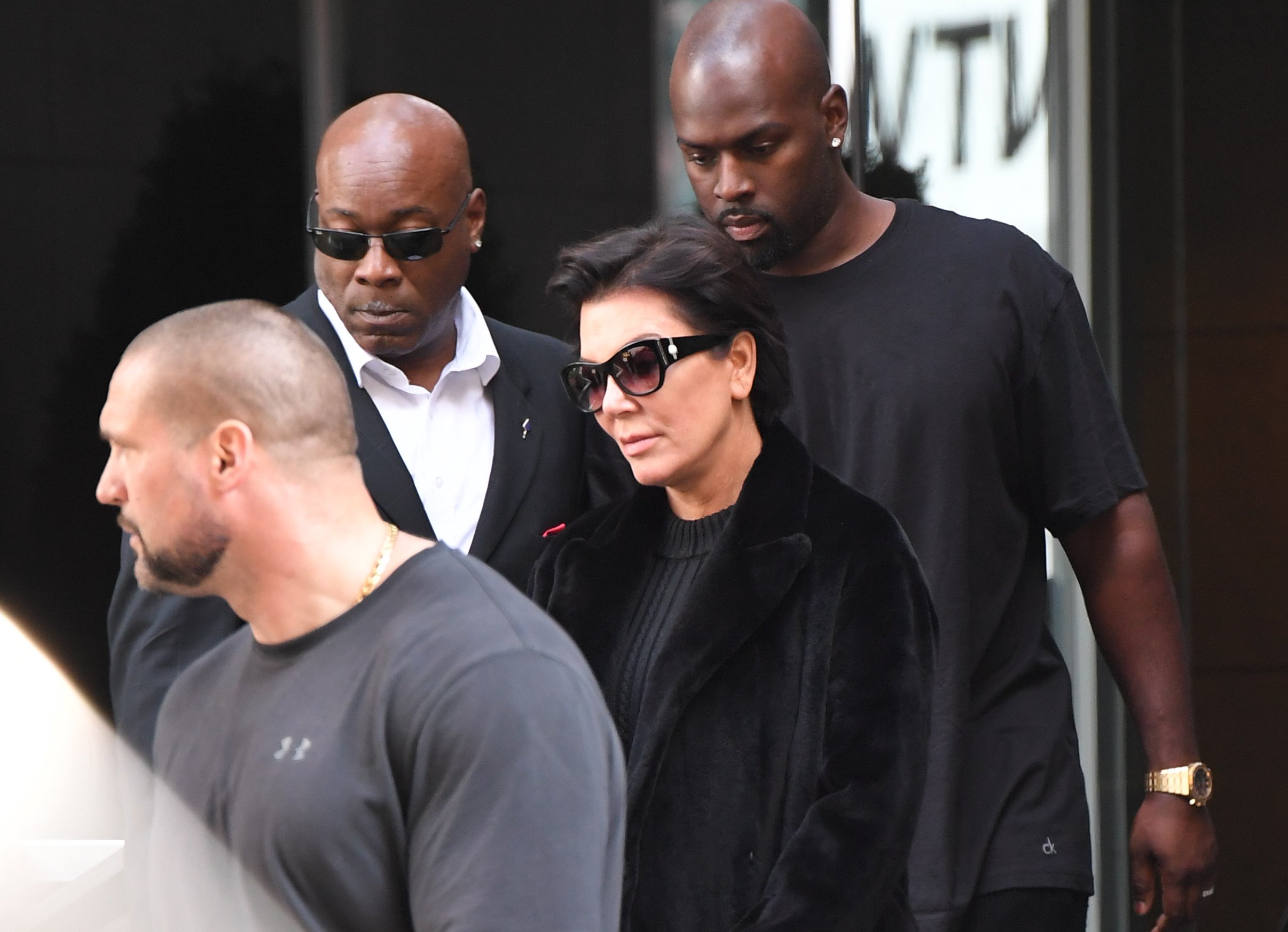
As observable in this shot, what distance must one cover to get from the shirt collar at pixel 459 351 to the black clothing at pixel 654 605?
747mm

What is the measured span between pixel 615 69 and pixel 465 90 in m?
0.44

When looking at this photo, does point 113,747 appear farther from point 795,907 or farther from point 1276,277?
point 1276,277

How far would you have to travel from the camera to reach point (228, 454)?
6.52 feet

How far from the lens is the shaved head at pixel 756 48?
10.2 ft

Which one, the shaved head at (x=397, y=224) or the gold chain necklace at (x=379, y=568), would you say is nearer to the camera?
the gold chain necklace at (x=379, y=568)

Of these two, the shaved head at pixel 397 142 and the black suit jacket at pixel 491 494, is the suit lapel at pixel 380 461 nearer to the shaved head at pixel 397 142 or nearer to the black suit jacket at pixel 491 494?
the black suit jacket at pixel 491 494

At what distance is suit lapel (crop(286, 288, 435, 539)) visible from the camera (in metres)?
3.19

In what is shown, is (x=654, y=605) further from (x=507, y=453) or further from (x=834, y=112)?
(x=834, y=112)

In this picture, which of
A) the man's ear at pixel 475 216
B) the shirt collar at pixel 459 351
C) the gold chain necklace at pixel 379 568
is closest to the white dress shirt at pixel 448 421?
the shirt collar at pixel 459 351

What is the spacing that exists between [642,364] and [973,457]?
0.68 m

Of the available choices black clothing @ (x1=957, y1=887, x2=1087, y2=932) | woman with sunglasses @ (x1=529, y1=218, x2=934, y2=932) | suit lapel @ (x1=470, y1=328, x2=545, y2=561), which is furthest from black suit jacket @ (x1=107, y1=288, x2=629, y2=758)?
black clothing @ (x1=957, y1=887, x2=1087, y2=932)

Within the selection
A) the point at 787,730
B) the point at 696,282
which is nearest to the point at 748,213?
the point at 696,282

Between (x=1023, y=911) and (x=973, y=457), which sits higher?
(x=973, y=457)

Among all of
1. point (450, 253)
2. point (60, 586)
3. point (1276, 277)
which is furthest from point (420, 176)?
point (1276, 277)
